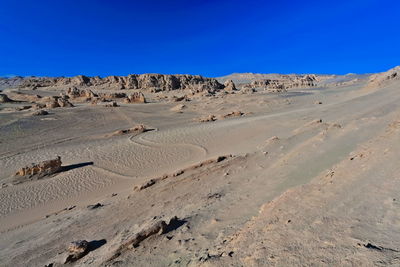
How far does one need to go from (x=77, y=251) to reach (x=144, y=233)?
126cm

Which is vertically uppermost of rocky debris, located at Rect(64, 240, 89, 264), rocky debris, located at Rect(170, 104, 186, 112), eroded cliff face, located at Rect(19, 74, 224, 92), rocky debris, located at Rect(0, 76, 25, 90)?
rocky debris, located at Rect(0, 76, 25, 90)

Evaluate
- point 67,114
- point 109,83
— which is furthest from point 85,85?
point 67,114

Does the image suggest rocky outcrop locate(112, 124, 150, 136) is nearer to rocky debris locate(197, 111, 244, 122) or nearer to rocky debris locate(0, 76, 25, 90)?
rocky debris locate(197, 111, 244, 122)

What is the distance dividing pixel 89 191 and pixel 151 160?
361 cm

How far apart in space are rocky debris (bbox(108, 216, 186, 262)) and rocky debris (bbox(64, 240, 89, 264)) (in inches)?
35.8

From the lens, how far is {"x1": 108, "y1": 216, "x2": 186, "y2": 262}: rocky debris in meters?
4.52

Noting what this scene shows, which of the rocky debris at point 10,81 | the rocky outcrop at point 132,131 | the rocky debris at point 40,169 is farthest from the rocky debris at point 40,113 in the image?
the rocky debris at point 10,81

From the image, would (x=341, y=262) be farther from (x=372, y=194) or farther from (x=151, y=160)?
(x=151, y=160)

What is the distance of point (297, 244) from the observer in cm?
337

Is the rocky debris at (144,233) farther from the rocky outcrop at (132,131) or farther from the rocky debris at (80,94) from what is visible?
the rocky debris at (80,94)

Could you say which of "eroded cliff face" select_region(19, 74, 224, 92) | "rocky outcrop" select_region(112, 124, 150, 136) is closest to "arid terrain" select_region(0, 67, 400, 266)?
"rocky outcrop" select_region(112, 124, 150, 136)

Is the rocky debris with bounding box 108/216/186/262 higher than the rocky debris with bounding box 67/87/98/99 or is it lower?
lower

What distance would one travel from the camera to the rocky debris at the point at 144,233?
4518 millimetres

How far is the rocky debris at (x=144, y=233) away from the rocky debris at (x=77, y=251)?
909 mm
